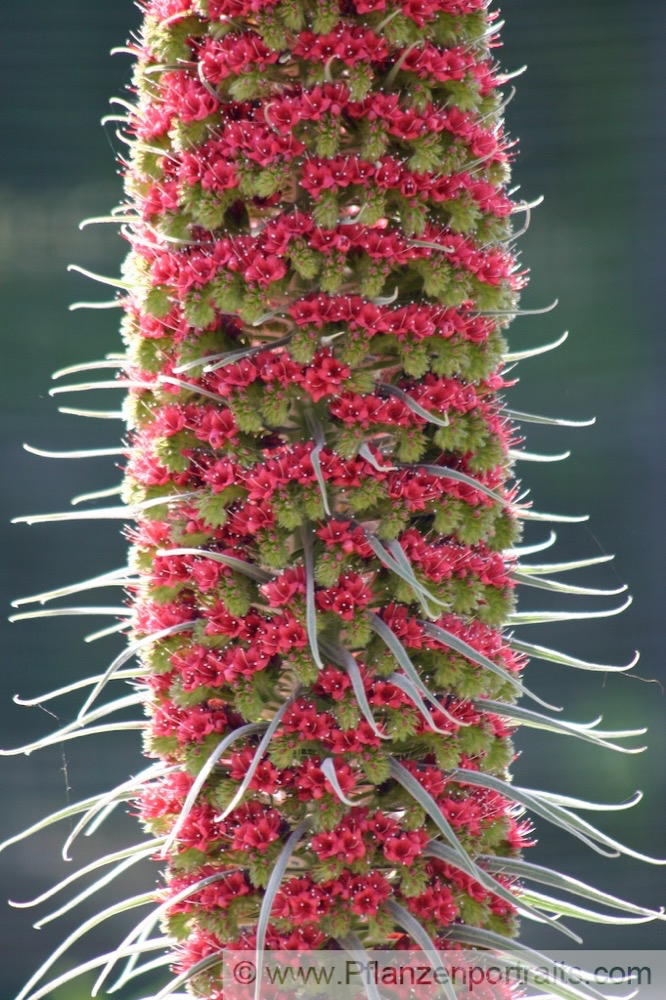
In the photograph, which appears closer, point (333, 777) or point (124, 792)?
point (333, 777)

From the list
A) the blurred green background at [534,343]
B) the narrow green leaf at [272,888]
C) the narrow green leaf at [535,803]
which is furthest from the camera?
the blurred green background at [534,343]

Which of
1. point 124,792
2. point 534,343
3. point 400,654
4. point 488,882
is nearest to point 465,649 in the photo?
point 400,654

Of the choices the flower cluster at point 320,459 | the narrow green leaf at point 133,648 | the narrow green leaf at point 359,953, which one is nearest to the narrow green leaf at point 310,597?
the flower cluster at point 320,459

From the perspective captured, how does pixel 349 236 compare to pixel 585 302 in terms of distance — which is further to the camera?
pixel 585 302

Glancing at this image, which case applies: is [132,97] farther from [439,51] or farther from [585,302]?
[439,51]

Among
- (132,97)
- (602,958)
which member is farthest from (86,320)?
(602,958)

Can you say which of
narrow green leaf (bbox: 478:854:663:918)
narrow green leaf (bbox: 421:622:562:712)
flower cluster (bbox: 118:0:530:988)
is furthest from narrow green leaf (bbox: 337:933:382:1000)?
narrow green leaf (bbox: 421:622:562:712)

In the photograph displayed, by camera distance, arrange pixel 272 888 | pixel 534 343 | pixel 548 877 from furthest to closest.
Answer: pixel 534 343 < pixel 548 877 < pixel 272 888

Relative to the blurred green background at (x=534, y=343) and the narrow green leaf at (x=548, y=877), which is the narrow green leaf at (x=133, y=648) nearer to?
the narrow green leaf at (x=548, y=877)

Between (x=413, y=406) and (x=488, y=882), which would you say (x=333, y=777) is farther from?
(x=413, y=406)
